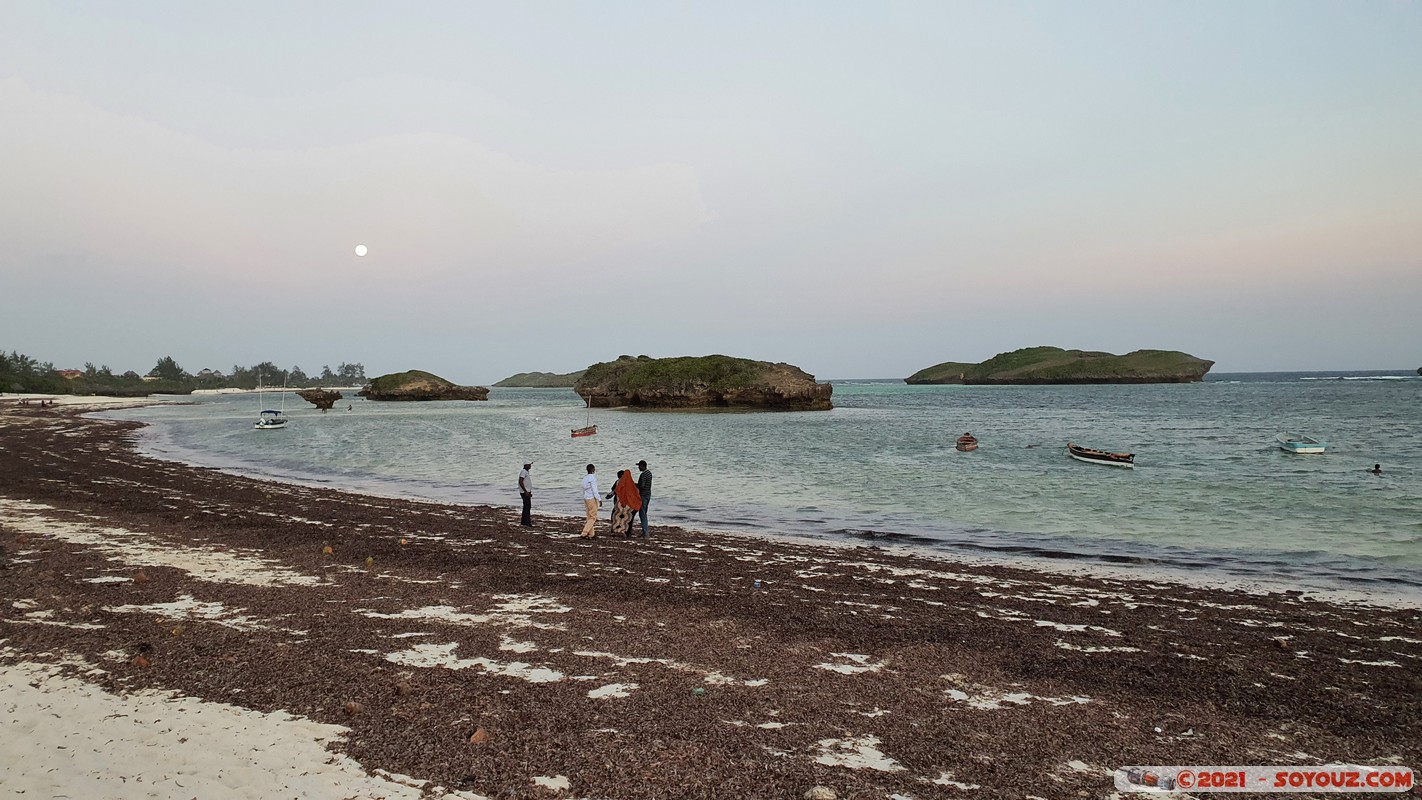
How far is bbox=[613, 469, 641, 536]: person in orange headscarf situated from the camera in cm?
1900

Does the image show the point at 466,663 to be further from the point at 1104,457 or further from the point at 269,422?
the point at 269,422

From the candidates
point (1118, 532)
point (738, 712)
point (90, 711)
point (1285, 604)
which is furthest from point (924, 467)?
point (90, 711)

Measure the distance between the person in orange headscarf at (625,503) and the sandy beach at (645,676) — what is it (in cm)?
328

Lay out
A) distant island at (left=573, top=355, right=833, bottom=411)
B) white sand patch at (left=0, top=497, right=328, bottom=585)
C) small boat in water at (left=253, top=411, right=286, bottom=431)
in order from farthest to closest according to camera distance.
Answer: distant island at (left=573, top=355, right=833, bottom=411)
small boat in water at (left=253, top=411, right=286, bottom=431)
white sand patch at (left=0, top=497, right=328, bottom=585)

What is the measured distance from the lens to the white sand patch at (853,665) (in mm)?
8930

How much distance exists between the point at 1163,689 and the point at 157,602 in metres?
14.0

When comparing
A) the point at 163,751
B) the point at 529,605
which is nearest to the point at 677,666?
the point at 529,605

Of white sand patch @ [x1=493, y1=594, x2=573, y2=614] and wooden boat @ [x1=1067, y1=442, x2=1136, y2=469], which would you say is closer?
white sand patch @ [x1=493, y1=594, x2=573, y2=614]

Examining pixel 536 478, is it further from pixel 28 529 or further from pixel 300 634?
pixel 300 634

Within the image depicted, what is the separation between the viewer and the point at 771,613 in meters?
11.6

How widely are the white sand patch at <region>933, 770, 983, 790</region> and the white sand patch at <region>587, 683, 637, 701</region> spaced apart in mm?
3340

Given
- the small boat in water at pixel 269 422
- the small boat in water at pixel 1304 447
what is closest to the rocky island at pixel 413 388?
the small boat in water at pixel 269 422

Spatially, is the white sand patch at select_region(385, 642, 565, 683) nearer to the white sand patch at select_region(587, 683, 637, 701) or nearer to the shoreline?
the white sand patch at select_region(587, 683, 637, 701)

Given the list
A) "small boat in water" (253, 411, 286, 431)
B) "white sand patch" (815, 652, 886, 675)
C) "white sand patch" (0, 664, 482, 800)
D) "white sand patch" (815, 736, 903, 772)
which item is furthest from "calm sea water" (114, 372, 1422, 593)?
"white sand patch" (0, 664, 482, 800)
